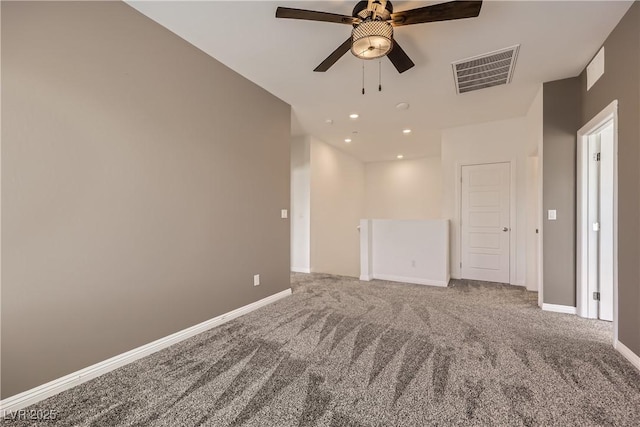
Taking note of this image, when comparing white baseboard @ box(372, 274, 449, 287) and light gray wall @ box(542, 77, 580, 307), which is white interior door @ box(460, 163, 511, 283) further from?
light gray wall @ box(542, 77, 580, 307)

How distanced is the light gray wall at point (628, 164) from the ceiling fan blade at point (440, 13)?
134 cm

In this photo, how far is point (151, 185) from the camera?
7.37 ft

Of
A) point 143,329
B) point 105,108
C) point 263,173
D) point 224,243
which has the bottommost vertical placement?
point 143,329

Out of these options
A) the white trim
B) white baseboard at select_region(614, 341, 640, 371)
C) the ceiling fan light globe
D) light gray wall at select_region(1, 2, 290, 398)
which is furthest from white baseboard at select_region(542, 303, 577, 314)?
light gray wall at select_region(1, 2, 290, 398)

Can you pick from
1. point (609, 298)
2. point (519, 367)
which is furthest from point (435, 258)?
point (519, 367)

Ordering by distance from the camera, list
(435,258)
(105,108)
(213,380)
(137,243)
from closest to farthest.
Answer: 1. (213,380)
2. (105,108)
3. (137,243)
4. (435,258)

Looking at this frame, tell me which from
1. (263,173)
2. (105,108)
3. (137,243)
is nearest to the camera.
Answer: (105,108)

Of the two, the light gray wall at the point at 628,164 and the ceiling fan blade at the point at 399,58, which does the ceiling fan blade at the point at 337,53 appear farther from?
the light gray wall at the point at 628,164

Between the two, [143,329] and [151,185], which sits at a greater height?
[151,185]

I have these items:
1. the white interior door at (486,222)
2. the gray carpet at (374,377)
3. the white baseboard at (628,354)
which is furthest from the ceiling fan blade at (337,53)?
the white interior door at (486,222)

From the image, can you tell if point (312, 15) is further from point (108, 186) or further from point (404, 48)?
point (108, 186)

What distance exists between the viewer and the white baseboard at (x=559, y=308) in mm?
3119

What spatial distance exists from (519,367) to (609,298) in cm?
186

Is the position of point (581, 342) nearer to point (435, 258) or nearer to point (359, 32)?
point (435, 258)
